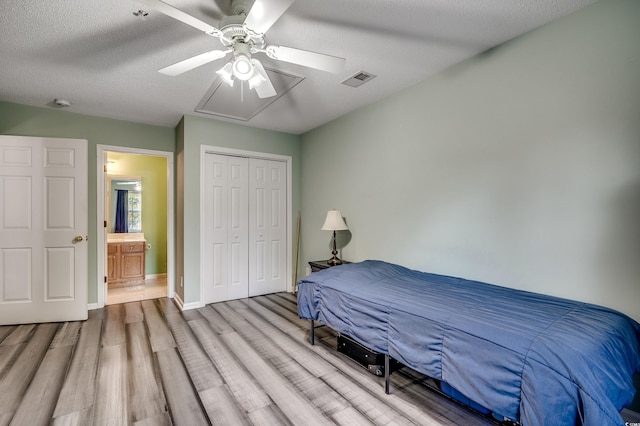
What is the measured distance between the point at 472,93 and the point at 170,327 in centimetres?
380

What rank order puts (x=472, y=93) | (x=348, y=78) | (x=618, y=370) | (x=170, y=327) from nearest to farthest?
(x=618, y=370) → (x=472, y=93) → (x=348, y=78) → (x=170, y=327)

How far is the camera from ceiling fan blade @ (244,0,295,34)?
1.40 meters

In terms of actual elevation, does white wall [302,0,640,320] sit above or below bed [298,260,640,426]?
above

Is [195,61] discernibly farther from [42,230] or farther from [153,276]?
[153,276]

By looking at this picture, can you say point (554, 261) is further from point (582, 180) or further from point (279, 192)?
point (279, 192)

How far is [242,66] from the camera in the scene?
183 centimetres

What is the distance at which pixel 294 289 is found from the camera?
4.76 m

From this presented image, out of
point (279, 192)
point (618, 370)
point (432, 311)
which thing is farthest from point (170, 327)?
point (618, 370)

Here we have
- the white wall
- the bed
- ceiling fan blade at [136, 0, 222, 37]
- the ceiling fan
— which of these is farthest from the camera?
the white wall

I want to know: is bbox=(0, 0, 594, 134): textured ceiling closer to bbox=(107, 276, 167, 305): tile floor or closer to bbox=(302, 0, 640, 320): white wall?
bbox=(302, 0, 640, 320): white wall

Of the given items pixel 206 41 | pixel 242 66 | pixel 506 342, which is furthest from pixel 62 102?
pixel 506 342

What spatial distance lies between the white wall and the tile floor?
3.51 metres

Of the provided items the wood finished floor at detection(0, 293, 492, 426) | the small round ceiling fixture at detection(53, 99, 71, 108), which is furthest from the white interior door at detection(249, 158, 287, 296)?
the small round ceiling fixture at detection(53, 99, 71, 108)

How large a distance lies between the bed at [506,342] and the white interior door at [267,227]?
233 cm
